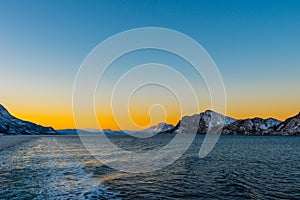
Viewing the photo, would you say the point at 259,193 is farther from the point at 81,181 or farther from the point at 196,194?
the point at 81,181

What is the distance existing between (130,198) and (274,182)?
26523 mm

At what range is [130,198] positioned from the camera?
32.0 metres

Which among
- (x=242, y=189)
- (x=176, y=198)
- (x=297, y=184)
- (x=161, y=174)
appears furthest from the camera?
(x=161, y=174)

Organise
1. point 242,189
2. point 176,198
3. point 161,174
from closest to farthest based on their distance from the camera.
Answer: point 176,198
point 242,189
point 161,174

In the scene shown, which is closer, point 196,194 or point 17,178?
point 196,194

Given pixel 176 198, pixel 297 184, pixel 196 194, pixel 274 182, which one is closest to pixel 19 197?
pixel 176 198

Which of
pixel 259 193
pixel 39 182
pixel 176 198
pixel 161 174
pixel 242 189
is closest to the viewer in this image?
pixel 176 198

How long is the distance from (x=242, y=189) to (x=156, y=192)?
542 inches

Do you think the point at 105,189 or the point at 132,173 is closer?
the point at 105,189

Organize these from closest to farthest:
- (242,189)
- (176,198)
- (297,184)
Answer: (176,198) < (242,189) < (297,184)

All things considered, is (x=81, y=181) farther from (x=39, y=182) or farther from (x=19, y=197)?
(x=19, y=197)

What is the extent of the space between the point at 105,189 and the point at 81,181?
26.9 ft

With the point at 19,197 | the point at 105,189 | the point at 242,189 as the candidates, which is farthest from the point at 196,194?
the point at 19,197

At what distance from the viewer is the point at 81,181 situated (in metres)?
Answer: 43.1
